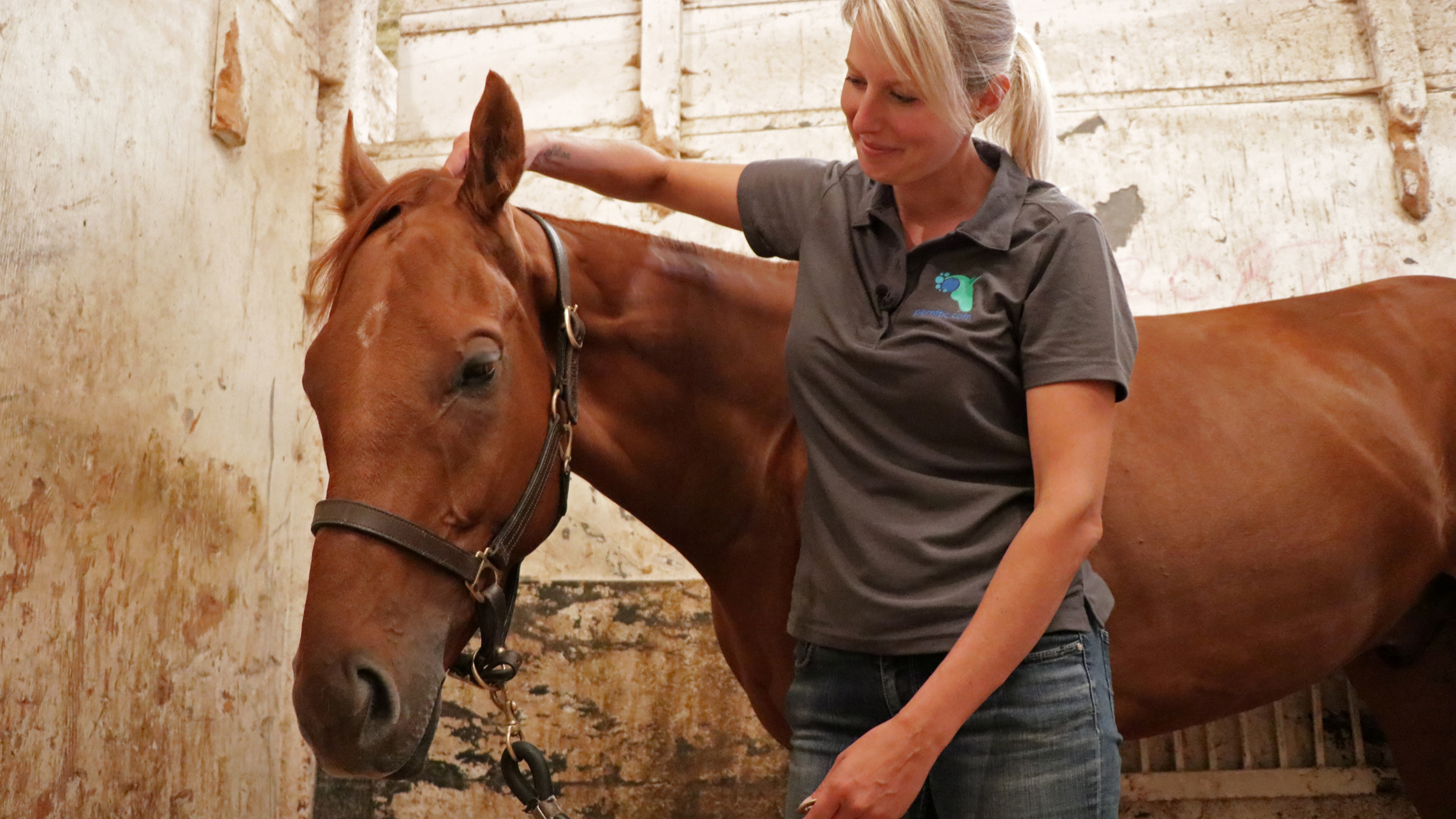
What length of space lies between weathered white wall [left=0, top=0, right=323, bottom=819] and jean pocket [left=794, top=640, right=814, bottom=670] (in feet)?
4.73

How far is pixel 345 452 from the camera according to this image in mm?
1108

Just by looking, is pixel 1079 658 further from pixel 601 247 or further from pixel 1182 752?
pixel 1182 752

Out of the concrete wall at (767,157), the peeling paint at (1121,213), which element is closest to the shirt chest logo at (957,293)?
the concrete wall at (767,157)

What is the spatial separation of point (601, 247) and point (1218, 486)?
1.18 metres

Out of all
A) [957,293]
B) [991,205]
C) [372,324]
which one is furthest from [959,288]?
[372,324]

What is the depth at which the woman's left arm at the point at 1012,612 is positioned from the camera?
85 cm

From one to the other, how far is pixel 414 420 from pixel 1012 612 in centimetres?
70

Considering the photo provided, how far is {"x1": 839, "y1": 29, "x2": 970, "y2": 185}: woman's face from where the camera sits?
3.45 feet

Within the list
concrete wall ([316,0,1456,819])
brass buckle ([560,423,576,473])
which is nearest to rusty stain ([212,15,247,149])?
concrete wall ([316,0,1456,819])

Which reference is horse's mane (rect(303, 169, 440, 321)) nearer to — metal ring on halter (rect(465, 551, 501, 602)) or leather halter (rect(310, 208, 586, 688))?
leather halter (rect(310, 208, 586, 688))

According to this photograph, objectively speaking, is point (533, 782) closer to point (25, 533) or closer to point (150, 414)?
point (25, 533)

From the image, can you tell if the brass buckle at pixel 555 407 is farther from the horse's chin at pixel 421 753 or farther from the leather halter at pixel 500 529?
the horse's chin at pixel 421 753

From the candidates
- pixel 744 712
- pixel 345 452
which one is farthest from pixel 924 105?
pixel 744 712

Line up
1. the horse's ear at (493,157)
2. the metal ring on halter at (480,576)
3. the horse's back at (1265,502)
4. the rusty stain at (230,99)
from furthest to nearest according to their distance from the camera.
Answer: the rusty stain at (230,99) < the horse's back at (1265,502) < the horse's ear at (493,157) < the metal ring on halter at (480,576)
